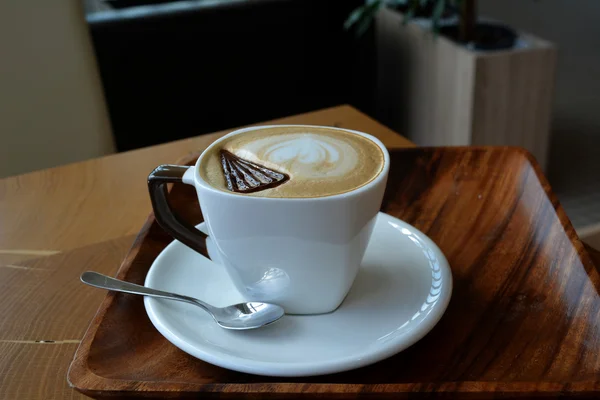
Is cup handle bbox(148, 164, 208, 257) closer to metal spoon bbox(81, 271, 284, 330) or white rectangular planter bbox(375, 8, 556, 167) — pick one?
metal spoon bbox(81, 271, 284, 330)

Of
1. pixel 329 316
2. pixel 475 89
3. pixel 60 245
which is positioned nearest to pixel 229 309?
pixel 329 316

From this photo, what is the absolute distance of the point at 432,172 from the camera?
2.07 feet

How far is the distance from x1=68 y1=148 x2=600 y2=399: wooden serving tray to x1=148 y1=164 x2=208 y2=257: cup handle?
0.05 meters

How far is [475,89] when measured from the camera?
1.39 metres

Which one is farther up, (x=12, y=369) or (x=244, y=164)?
(x=244, y=164)

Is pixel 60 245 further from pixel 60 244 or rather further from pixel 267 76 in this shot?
pixel 267 76

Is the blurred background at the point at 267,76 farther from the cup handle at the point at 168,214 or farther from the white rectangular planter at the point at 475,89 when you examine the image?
the cup handle at the point at 168,214

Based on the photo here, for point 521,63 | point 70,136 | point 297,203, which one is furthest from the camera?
point 521,63

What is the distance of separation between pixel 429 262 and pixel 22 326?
32 cm

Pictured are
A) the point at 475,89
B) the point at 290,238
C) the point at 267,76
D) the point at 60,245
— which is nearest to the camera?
the point at 290,238

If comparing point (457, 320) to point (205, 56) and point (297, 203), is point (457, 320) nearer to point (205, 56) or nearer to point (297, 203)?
point (297, 203)

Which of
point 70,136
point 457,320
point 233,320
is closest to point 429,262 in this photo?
point 457,320

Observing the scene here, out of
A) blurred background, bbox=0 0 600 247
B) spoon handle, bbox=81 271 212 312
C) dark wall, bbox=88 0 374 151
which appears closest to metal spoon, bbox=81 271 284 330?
spoon handle, bbox=81 271 212 312

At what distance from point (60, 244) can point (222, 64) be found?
92 centimetres
